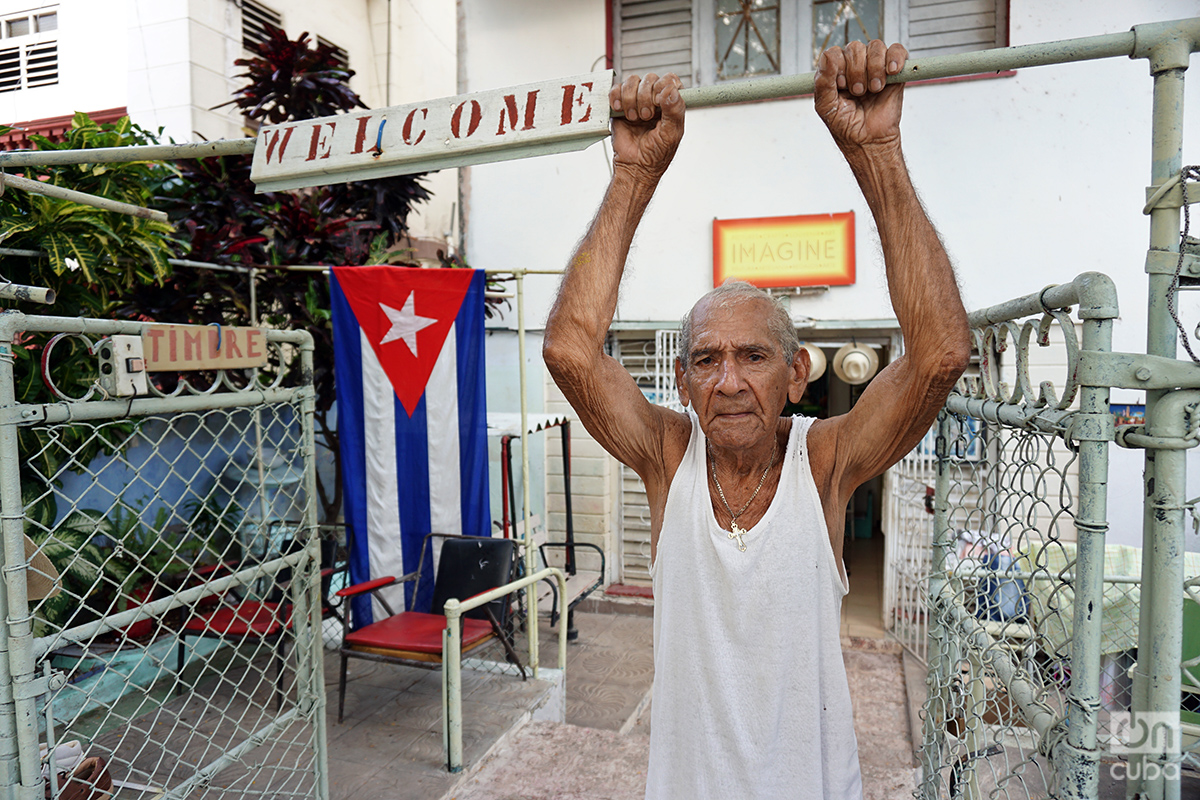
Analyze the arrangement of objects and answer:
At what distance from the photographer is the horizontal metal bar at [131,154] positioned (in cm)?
188

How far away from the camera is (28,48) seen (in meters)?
5.23

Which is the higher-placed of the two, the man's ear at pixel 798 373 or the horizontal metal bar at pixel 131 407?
the man's ear at pixel 798 373

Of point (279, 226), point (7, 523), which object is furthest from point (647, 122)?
point (279, 226)

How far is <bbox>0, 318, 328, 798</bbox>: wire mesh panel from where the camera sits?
1.93 metres

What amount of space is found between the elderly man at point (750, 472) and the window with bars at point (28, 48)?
5796mm

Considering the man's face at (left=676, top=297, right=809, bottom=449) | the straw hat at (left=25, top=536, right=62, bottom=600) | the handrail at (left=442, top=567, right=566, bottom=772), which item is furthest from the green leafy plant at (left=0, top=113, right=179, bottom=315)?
the man's face at (left=676, top=297, right=809, bottom=449)

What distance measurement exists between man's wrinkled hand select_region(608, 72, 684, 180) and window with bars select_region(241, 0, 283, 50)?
6839mm

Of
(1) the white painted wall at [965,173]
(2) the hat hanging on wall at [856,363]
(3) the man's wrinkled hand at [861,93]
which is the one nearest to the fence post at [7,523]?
(3) the man's wrinkled hand at [861,93]

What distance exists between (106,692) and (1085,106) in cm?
829

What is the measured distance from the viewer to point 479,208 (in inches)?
295

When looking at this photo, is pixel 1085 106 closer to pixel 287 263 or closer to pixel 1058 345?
pixel 1058 345

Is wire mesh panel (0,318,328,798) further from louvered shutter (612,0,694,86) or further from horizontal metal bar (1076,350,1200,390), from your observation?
Result: louvered shutter (612,0,694,86)

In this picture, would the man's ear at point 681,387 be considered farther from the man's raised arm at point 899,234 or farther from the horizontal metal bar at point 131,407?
the horizontal metal bar at point 131,407

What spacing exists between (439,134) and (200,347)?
1115 millimetres
